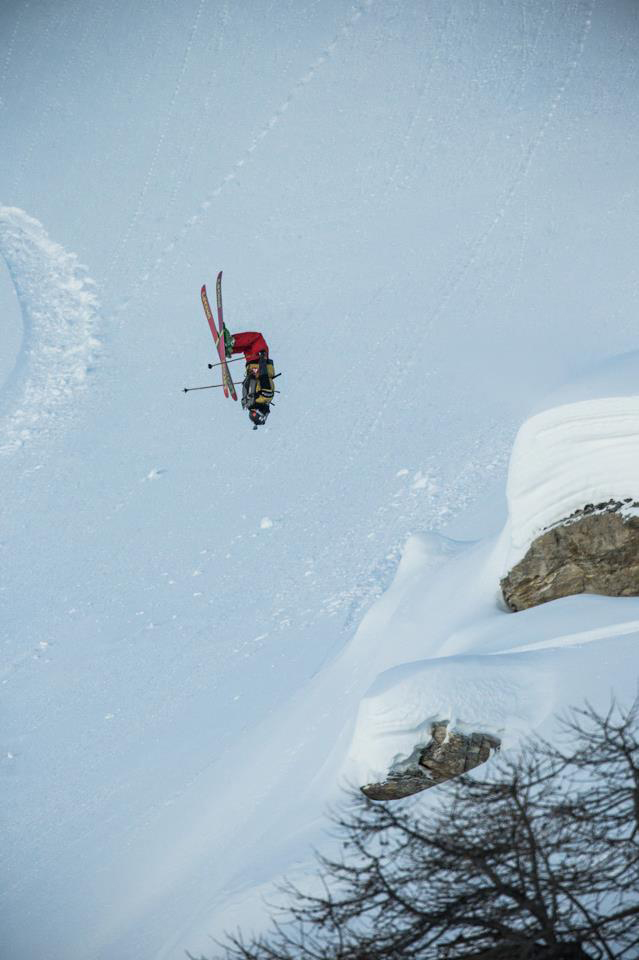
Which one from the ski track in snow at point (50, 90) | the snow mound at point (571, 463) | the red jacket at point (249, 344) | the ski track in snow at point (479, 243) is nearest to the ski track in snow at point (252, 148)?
the ski track in snow at point (50, 90)

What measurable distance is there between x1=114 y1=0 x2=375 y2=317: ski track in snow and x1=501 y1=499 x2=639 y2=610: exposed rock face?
23.4 meters

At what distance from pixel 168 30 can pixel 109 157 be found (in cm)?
629

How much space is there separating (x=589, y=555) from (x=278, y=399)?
20.6 meters

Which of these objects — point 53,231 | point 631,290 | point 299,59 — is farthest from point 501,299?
point 53,231

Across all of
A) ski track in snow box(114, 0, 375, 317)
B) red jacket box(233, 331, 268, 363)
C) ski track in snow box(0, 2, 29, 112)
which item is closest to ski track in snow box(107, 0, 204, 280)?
ski track in snow box(114, 0, 375, 317)

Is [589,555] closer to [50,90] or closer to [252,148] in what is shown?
[252,148]

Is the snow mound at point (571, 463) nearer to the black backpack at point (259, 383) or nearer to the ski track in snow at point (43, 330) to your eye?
the black backpack at point (259, 383)

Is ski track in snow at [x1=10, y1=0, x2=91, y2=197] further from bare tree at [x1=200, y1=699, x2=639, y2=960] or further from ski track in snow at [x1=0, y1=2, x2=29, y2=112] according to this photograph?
bare tree at [x1=200, y1=699, x2=639, y2=960]

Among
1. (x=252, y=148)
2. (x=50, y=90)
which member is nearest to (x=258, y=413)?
(x=252, y=148)

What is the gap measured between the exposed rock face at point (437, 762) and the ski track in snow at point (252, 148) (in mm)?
25010

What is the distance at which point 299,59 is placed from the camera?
40281 mm

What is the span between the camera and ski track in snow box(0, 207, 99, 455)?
3247 cm

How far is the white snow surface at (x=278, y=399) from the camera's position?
62.9 ft

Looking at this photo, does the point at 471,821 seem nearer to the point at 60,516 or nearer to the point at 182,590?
the point at 182,590
